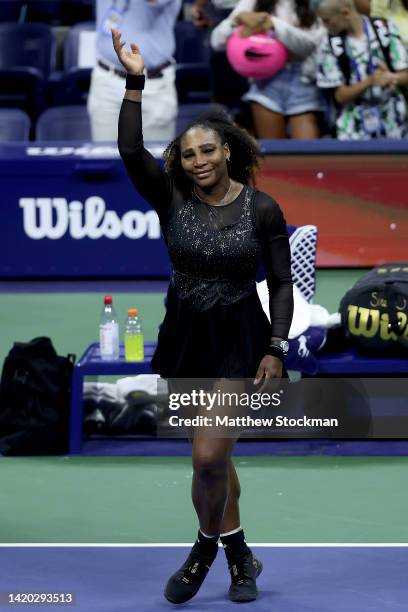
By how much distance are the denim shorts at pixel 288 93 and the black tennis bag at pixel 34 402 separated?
475 cm

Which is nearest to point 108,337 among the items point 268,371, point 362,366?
point 362,366

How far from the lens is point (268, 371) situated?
5.32 metres

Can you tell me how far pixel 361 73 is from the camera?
1142cm

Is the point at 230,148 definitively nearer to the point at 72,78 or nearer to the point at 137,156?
the point at 137,156

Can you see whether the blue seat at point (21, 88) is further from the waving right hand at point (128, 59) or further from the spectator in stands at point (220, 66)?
the waving right hand at point (128, 59)

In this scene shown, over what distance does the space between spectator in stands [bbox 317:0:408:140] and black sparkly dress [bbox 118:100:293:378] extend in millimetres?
6102

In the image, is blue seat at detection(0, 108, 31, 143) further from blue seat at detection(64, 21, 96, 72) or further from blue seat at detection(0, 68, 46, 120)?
blue seat at detection(64, 21, 96, 72)

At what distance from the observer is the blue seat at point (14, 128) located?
12.8 meters

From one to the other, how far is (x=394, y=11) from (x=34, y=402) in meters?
5.66

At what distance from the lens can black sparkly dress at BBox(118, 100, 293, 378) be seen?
5.34 m

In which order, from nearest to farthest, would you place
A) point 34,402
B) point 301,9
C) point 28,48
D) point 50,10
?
→ point 34,402
point 301,9
point 28,48
point 50,10

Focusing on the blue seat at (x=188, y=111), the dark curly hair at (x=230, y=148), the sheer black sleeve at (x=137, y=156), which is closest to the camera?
the sheer black sleeve at (x=137, y=156)

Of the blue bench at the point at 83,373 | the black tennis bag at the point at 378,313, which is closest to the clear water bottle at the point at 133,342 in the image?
the blue bench at the point at 83,373

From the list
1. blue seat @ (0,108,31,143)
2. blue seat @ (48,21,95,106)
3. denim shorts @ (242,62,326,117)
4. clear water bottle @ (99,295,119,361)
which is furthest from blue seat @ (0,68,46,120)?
clear water bottle @ (99,295,119,361)
